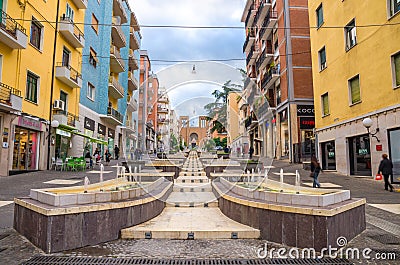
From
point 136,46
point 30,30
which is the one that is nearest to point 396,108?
point 30,30

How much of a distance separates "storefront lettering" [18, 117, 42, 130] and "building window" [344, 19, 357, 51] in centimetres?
1877

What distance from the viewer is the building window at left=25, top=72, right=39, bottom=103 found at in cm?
1695

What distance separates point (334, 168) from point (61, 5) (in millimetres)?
22005

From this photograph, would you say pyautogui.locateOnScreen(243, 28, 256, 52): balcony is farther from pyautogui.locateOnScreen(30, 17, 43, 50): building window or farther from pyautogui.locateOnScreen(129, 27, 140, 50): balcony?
pyautogui.locateOnScreen(30, 17, 43, 50): building window

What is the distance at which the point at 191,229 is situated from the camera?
5234mm

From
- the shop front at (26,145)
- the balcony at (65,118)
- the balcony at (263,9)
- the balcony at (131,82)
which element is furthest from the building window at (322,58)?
the balcony at (131,82)

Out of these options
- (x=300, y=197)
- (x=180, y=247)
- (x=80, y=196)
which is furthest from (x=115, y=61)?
(x=300, y=197)

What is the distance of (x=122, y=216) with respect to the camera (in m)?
5.17

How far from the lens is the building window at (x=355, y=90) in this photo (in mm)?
15895

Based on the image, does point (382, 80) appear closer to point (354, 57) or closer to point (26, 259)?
point (354, 57)

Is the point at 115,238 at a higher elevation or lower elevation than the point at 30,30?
lower

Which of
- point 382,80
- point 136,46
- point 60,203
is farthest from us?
point 136,46

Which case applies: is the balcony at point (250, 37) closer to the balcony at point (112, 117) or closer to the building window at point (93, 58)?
the balcony at point (112, 117)

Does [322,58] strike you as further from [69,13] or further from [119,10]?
[119,10]
